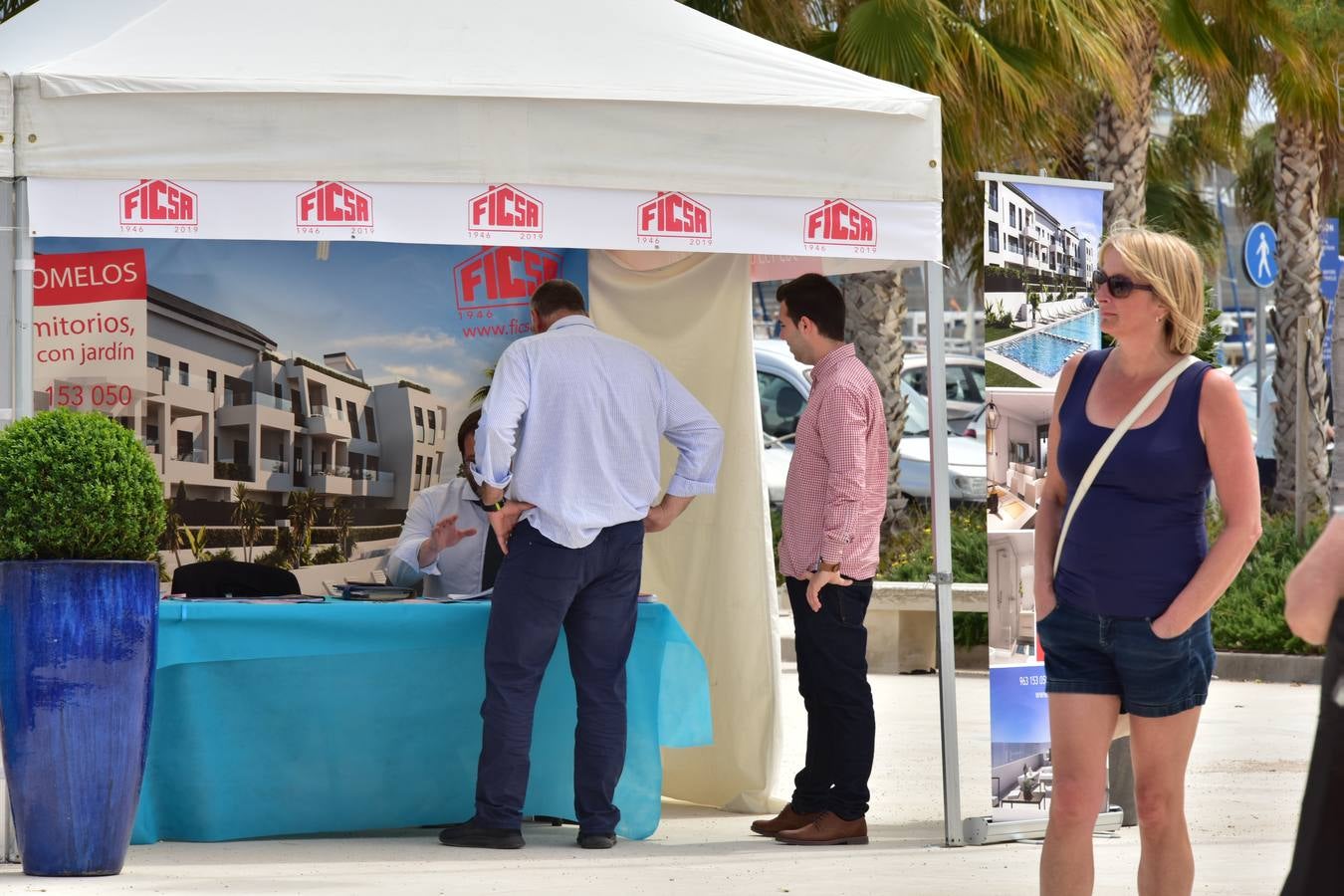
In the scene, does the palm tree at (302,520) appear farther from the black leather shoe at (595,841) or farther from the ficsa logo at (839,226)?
the ficsa logo at (839,226)

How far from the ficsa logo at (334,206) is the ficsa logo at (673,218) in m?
0.86

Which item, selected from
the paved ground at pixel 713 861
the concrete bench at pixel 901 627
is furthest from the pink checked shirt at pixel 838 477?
the concrete bench at pixel 901 627

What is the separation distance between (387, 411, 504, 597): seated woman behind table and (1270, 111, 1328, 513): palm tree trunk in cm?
1135

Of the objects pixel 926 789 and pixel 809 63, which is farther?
pixel 926 789

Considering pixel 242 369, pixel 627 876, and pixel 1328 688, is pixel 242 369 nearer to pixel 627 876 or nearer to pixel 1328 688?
pixel 627 876

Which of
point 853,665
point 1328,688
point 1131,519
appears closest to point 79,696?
point 853,665

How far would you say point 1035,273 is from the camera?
624cm

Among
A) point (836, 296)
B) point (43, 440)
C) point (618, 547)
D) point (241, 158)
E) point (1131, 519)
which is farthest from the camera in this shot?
point (836, 296)

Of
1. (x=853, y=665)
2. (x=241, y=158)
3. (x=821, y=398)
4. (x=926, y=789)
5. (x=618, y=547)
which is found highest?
(x=241, y=158)

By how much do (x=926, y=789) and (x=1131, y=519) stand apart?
412cm

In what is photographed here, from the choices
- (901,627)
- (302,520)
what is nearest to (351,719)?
(302,520)

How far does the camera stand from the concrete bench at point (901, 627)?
12422 mm

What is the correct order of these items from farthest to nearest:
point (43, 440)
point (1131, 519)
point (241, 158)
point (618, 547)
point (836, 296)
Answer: point (836, 296) < point (618, 547) < point (241, 158) < point (43, 440) < point (1131, 519)

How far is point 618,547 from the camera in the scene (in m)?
5.92
